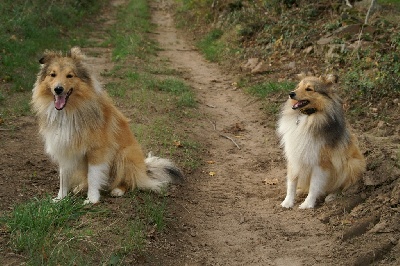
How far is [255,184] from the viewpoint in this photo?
7055mm

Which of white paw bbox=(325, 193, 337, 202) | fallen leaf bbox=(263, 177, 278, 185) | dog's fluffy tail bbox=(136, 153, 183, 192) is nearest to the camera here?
dog's fluffy tail bbox=(136, 153, 183, 192)

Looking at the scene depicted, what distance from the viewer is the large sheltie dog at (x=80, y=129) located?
5379mm

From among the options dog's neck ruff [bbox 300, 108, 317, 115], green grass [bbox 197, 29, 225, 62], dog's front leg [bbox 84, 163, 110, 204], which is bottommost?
green grass [bbox 197, 29, 225, 62]

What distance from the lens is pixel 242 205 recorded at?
6355 mm

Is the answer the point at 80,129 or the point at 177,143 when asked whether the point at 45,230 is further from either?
the point at 177,143

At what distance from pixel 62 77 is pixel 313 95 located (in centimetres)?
287

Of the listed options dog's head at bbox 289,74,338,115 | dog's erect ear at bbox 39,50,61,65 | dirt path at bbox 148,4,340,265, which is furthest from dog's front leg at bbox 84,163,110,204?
dog's head at bbox 289,74,338,115

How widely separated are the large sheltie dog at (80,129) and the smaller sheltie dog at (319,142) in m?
1.94

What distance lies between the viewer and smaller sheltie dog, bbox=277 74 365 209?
19.5ft

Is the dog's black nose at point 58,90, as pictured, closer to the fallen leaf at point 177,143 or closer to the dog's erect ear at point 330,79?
the fallen leaf at point 177,143

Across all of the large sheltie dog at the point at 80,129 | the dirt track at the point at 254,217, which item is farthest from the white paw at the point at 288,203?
the large sheltie dog at the point at 80,129

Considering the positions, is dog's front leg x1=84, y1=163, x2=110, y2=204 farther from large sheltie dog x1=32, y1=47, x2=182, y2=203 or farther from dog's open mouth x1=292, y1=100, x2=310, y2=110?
dog's open mouth x1=292, y1=100, x2=310, y2=110

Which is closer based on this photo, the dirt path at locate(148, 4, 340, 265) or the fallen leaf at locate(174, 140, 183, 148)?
the dirt path at locate(148, 4, 340, 265)

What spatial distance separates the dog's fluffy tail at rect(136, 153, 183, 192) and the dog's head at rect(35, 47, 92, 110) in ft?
4.18
